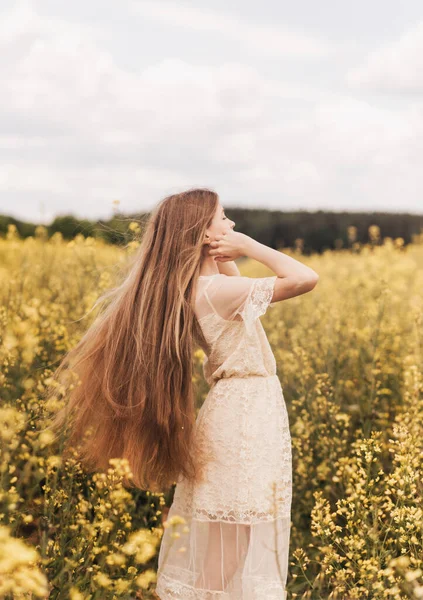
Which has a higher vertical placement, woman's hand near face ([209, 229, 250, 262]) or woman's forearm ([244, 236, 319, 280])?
woman's hand near face ([209, 229, 250, 262])

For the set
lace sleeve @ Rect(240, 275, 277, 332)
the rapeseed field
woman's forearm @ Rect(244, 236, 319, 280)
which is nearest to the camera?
the rapeseed field

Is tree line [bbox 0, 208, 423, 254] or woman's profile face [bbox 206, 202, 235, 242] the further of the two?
tree line [bbox 0, 208, 423, 254]

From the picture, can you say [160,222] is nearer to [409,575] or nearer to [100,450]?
[100,450]

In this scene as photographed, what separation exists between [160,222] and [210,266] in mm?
262

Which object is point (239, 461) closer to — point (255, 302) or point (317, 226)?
point (255, 302)

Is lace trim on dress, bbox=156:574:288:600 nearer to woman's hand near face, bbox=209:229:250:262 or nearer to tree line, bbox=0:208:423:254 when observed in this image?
woman's hand near face, bbox=209:229:250:262

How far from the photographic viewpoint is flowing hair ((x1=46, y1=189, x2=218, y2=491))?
106 inches

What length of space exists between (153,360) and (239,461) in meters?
0.50

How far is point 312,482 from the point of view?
3793 mm

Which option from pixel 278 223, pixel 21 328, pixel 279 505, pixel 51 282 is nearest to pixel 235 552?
pixel 279 505

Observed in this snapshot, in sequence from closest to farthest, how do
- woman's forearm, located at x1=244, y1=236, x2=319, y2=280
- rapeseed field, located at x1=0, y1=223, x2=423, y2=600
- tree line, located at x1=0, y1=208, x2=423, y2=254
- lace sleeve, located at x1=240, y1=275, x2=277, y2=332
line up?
rapeseed field, located at x1=0, y1=223, x2=423, y2=600
lace sleeve, located at x1=240, y1=275, x2=277, y2=332
woman's forearm, located at x1=244, y1=236, x2=319, y2=280
tree line, located at x1=0, y1=208, x2=423, y2=254

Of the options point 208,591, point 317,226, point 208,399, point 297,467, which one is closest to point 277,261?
point 208,399

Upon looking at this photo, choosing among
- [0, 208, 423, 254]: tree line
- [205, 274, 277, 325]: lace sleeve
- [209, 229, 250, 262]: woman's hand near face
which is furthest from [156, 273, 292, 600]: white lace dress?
[0, 208, 423, 254]: tree line

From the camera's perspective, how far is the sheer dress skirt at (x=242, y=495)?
2.64 metres
